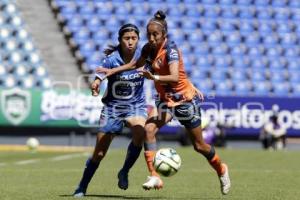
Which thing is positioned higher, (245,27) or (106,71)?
(245,27)

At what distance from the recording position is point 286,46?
103ft

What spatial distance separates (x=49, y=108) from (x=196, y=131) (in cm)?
1746

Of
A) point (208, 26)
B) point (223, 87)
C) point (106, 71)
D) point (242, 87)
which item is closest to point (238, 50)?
point (208, 26)

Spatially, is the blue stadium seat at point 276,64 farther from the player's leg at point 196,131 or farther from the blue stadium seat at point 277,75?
the player's leg at point 196,131

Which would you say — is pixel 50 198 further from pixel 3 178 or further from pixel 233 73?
pixel 233 73

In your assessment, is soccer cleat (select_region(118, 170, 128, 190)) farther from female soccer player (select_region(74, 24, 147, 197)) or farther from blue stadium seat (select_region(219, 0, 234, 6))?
blue stadium seat (select_region(219, 0, 234, 6))

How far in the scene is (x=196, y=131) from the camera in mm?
9930

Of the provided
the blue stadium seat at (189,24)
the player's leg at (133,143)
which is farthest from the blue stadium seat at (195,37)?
the player's leg at (133,143)

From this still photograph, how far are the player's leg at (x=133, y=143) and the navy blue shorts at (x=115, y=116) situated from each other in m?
0.07

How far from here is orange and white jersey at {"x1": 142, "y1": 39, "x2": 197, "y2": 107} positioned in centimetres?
984

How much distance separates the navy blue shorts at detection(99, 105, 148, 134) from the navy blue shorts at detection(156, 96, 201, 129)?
0.46 metres

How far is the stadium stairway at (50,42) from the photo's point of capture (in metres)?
28.5

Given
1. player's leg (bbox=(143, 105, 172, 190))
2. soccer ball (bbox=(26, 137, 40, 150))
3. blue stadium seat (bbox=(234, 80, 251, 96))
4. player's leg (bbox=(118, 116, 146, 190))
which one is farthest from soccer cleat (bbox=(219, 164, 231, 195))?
blue stadium seat (bbox=(234, 80, 251, 96))

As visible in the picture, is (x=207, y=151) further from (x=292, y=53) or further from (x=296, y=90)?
(x=292, y=53)
